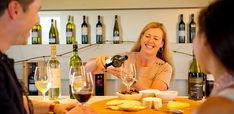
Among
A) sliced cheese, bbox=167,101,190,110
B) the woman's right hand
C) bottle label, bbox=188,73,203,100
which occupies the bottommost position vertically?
sliced cheese, bbox=167,101,190,110

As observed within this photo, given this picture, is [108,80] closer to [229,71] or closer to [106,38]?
[106,38]

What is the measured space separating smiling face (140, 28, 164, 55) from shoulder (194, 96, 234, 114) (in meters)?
1.64

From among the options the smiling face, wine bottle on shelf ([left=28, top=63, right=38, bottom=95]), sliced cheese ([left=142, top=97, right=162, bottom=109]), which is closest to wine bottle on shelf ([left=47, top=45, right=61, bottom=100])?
sliced cheese ([left=142, top=97, right=162, bottom=109])

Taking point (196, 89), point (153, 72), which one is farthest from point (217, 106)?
point (153, 72)

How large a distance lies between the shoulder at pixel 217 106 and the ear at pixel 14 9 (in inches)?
19.5

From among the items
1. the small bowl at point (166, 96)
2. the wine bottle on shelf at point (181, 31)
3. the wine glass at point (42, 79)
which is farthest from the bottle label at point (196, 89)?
the wine bottle on shelf at point (181, 31)

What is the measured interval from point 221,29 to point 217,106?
158 mm

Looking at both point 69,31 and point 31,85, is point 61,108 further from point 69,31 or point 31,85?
point 69,31

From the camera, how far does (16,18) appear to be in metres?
0.82

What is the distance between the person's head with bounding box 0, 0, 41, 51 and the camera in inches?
31.5

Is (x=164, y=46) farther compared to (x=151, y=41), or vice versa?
(x=164, y=46)

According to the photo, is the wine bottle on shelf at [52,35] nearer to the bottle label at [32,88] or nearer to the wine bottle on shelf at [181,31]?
the bottle label at [32,88]

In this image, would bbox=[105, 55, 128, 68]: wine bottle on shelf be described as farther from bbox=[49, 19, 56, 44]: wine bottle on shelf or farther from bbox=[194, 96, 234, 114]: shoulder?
bbox=[194, 96, 234, 114]: shoulder

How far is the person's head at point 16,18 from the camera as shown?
800 mm
